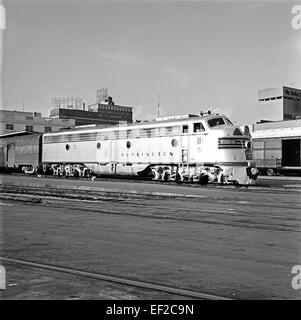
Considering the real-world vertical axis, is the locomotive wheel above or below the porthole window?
below

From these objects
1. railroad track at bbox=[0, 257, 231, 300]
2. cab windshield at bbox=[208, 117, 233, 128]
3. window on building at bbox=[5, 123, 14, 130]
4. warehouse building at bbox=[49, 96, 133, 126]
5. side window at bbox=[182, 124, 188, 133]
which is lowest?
railroad track at bbox=[0, 257, 231, 300]

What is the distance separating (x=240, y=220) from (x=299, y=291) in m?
6.34

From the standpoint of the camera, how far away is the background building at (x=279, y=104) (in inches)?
3802

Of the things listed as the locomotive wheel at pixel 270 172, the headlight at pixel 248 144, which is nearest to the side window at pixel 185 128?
the headlight at pixel 248 144

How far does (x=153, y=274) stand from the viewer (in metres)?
5.98

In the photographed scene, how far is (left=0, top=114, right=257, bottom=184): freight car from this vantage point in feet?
85.4

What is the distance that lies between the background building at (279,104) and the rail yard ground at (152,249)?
284ft

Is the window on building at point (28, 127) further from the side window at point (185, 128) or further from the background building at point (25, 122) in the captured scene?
the side window at point (185, 128)

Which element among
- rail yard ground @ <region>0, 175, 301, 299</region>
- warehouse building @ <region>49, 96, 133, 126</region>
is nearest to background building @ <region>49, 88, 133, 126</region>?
warehouse building @ <region>49, 96, 133, 126</region>

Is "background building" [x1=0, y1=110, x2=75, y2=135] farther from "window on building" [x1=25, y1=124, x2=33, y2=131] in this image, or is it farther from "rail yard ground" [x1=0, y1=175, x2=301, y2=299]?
"rail yard ground" [x1=0, y1=175, x2=301, y2=299]

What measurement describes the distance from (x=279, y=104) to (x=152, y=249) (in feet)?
307

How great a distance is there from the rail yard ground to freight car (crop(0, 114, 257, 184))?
37.5 ft
